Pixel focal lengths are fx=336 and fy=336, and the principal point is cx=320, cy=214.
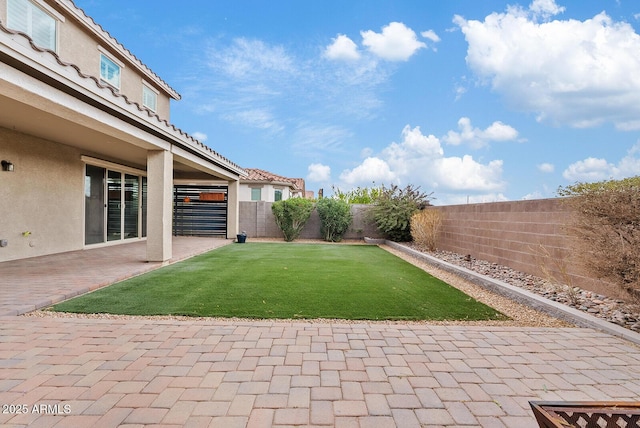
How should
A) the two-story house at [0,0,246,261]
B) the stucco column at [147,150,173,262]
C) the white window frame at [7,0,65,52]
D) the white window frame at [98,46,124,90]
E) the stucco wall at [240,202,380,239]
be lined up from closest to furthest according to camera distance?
the two-story house at [0,0,246,261], the white window frame at [7,0,65,52], the stucco column at [147,150,173,262], the white window frame at [98,46,124,90], the stucco wall at [240,202,380,239]

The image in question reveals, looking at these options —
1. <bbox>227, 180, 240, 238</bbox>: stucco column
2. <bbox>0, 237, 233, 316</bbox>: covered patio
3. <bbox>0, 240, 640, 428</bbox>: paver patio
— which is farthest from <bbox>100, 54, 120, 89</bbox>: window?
<bbox>0, 240, 640, 428</bbox>: paver patio

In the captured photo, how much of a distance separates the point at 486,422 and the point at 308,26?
50.5ft

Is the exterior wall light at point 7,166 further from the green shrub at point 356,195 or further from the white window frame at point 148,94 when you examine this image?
the green shrub at point 356,195

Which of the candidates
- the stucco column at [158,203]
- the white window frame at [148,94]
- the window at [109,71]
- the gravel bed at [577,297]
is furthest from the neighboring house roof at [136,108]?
the gravel bed at [577,297]

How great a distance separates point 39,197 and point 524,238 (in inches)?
482

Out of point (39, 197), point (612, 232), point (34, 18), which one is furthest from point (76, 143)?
point (612, 232)

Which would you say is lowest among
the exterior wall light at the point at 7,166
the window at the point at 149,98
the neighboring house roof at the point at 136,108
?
the exterior wall light at the point at 7,166

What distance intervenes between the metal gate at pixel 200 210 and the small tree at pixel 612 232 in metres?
14.7

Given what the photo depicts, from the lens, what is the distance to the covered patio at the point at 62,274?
16.6 ft

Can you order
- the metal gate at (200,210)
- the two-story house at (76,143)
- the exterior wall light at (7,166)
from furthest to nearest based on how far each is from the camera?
1. the metal gate at (200,210)
2. the exterior wall light at (7,166)
3. the two-story house at (76,143)

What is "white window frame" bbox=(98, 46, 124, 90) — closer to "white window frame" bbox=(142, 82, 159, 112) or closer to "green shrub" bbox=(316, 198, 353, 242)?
"white window frame" bbox=(142, 82, 159, 112)

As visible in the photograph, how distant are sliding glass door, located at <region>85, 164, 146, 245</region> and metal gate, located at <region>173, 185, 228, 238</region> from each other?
2849mm

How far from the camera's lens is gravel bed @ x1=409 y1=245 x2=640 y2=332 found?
4.51m

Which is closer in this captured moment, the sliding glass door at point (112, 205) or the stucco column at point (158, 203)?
the stucco column at point (158, 203)
